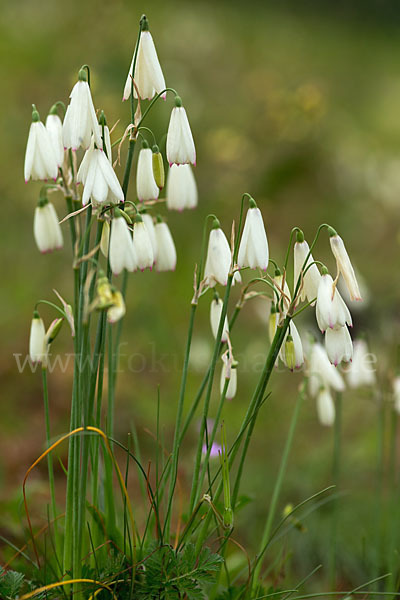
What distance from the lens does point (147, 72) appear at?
1.70m

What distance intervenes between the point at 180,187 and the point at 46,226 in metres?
0.47

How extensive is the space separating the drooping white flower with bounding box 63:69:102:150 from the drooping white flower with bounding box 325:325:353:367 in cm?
76

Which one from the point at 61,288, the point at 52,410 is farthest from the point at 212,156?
the point at 52,410

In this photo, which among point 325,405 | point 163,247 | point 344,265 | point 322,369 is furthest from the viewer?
point 325,405

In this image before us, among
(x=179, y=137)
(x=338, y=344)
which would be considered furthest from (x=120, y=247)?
(x=338, y=344)

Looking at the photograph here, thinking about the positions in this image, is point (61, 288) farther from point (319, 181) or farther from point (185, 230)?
point (319, 181)

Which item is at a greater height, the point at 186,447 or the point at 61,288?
the point at 61,288

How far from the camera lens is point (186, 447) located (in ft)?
12.0

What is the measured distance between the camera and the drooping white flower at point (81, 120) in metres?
1.57

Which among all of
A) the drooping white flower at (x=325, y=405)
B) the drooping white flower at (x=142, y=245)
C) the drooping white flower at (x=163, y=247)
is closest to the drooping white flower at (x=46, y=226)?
the drooping white flower at (x=142, y=245)

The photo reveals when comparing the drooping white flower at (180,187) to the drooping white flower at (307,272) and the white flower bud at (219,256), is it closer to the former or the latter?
the white flower bud at (219,256)

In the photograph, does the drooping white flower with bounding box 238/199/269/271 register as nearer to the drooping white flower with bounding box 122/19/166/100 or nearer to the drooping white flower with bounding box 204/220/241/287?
the drooping white flower with bounding box 204/220/241/287

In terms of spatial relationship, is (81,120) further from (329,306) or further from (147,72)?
(329,306)

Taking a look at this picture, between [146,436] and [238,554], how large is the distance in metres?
1.11
